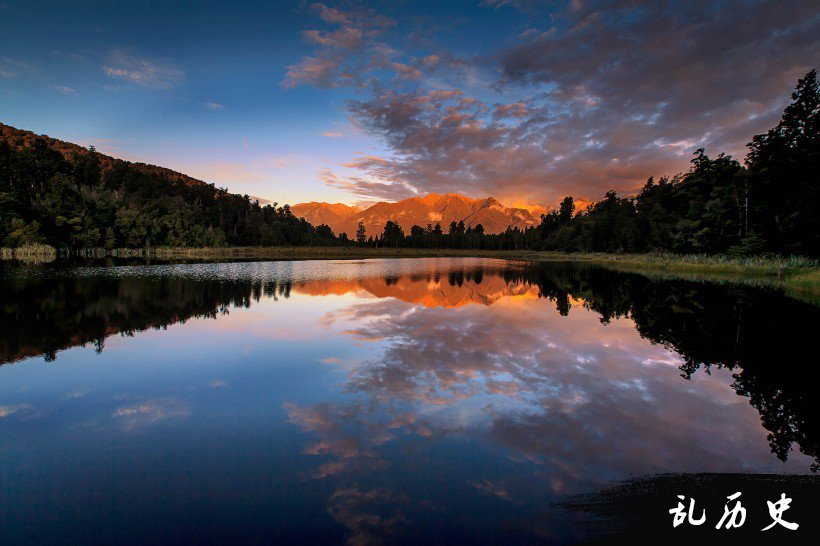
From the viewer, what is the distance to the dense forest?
45875 millimetres

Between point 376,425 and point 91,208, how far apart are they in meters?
124

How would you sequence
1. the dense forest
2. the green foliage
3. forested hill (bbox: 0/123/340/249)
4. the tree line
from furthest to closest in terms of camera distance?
A: forested hill (bbox: 0/123/340/249) → the green foliage → the dense forest → the tree line

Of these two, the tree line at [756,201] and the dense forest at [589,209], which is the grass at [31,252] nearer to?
the dense forest at [589,209]

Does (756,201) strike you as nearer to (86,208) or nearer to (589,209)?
(589,209)

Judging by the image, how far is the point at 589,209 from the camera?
155 metres

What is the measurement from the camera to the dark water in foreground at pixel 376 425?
5.21 m

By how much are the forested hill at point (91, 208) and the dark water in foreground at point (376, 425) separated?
9407cm

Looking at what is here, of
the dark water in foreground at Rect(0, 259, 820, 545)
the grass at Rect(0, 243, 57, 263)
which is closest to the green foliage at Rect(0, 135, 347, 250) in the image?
the grass at Rect(0, 243, 57, 263)

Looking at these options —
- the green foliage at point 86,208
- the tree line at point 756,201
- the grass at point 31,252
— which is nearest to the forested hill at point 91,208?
the green foliage at point 86,208

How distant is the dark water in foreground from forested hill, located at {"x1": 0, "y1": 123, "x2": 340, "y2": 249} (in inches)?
3704

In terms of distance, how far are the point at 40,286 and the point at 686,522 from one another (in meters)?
39.4

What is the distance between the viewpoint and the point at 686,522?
5.14 metres

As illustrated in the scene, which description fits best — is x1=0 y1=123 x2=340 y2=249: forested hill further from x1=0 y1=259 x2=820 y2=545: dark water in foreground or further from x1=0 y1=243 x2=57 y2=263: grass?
x1=0 y1=259 x2=820 y2=545: dark water in foreground

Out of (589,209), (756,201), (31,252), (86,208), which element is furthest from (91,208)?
(589,209)
